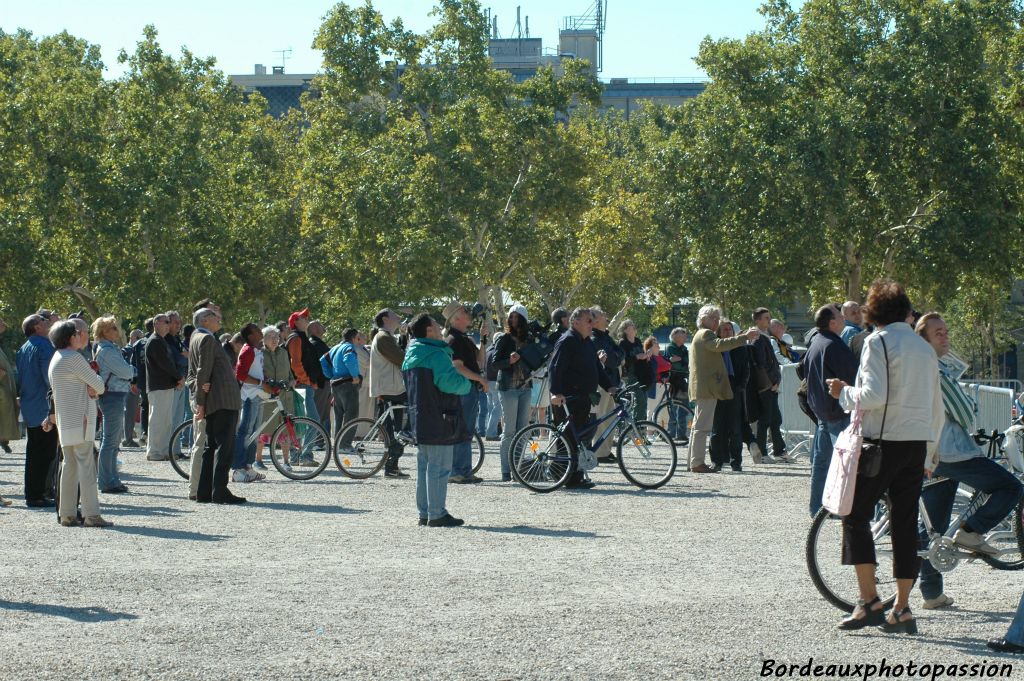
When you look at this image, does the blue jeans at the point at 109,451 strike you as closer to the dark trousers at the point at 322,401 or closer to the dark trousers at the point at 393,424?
the dark trousers at the point at 393,424

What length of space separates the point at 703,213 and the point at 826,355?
1528 inches

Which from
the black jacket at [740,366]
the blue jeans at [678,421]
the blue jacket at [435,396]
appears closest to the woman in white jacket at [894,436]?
the blue jacket at [435,396]

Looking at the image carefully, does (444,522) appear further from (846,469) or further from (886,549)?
(846,469)

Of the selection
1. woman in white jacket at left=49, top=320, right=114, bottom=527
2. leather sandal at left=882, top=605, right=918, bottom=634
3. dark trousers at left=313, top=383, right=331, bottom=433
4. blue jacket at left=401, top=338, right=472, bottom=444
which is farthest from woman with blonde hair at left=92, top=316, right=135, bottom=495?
leather sandal at left=882, top=605, right=918, bottom=634

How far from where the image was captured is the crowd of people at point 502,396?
24.2 ft

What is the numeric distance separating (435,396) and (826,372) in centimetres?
306

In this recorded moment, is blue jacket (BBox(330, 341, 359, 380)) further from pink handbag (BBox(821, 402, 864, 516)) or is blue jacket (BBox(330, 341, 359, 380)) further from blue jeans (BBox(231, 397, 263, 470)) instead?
pink handbag (BBox(821, 402, 864, 516))

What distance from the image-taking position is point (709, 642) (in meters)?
7.09

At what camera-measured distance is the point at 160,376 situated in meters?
17.8

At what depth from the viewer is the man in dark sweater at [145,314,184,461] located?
1764 centimetres

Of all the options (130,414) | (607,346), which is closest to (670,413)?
(607,346)

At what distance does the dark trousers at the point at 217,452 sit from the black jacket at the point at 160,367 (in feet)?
12.5

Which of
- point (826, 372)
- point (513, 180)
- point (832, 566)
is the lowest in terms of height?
point (832, 566)

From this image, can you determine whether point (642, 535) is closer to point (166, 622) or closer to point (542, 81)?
point (166, 622)
